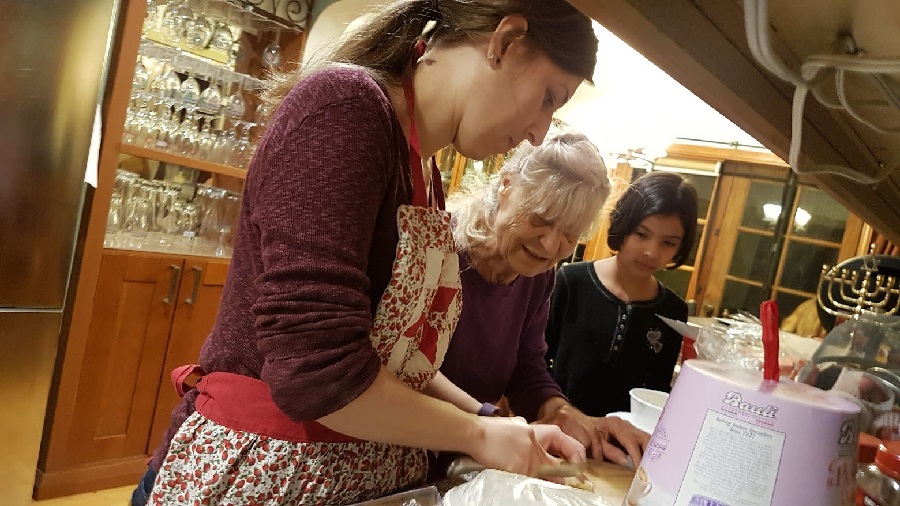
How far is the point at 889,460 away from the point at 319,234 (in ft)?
2.15

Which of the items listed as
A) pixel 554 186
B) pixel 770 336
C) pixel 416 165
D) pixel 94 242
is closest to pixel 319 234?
pixel 416 165

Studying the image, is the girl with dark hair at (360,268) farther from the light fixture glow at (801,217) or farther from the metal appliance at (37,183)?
the light fixture glow at (801,217)

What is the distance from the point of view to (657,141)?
262 centimetres

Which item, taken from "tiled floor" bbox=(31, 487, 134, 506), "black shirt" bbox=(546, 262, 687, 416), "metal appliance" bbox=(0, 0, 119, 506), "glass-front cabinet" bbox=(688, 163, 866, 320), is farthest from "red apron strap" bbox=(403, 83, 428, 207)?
"glass-front cabinet" bbox=(688, 163, 866, 320)

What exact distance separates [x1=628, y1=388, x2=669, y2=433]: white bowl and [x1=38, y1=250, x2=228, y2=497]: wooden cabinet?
162 cm

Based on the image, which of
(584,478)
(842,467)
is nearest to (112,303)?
(584,478)

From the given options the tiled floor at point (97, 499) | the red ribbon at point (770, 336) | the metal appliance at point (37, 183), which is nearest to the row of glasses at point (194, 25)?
the metal appliance at point (37, 183)

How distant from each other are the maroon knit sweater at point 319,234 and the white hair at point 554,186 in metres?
0.61

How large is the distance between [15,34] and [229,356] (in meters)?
1.35

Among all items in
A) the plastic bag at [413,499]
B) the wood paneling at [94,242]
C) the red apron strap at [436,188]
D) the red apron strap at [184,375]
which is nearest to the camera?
the plastic bag at [413,499]

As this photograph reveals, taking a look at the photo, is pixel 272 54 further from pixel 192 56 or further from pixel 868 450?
pixel 868 450

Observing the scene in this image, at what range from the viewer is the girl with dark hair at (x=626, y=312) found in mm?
1750

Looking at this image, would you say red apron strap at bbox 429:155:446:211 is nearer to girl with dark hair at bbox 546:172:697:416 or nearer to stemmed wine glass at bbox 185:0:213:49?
girl with dark hair at bbox 546:172:697:416

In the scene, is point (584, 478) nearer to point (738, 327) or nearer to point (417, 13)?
point (738, 327)
